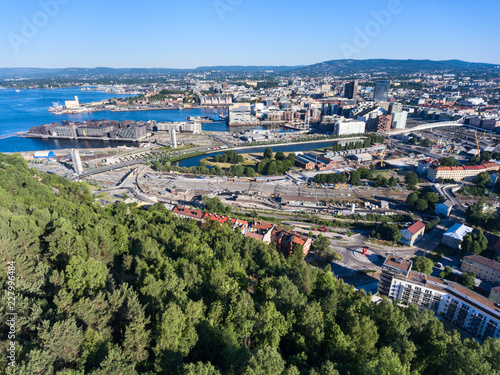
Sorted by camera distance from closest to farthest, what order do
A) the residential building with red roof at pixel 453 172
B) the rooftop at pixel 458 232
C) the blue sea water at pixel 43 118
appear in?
the rooftop at pixel 458 232 → the residential building with red roof at pixel 453 172 → the blue sea water at pixel 43 118

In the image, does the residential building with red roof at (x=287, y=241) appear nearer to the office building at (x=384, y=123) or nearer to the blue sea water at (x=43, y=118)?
the blue sea water at (x=43, y=118)

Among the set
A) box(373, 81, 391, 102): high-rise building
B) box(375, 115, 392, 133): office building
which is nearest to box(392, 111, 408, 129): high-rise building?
box(375, 115, 392, 133): office building

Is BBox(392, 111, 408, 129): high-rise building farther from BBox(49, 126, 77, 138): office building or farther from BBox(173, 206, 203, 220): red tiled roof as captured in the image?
BBox(49, 126, 77, 138): office building

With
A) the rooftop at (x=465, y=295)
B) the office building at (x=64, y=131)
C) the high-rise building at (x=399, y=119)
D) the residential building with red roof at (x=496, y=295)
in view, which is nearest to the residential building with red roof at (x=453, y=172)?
the residential building with red roof at (x=496, y=295)

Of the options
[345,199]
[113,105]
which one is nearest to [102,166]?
[345,199]

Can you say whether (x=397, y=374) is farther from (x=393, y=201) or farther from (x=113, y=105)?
(x=113, y=105)

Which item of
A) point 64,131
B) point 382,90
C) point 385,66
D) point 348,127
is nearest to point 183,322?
point 348,127
